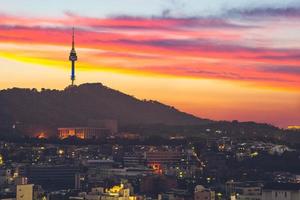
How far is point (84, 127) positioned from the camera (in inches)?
4567

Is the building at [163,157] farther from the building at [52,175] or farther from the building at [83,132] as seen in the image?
the building at [83,132]

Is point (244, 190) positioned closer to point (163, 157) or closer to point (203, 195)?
point (203, 195)

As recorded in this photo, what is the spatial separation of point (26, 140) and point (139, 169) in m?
24.4

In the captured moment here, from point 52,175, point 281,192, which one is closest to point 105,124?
point 52,175

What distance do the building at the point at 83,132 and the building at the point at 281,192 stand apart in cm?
6995

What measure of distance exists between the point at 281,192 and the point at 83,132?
248 feet

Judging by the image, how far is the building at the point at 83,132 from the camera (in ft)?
359

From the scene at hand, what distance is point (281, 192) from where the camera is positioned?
123ft

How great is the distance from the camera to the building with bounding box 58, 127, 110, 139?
109544 millimetres

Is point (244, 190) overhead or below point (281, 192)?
overhead

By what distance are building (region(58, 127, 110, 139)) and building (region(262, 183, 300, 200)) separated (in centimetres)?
6995

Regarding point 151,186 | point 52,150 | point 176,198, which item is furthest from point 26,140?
point 176,198

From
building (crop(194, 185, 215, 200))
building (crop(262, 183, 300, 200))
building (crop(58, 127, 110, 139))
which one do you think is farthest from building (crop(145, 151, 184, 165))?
building (crop(262, 183, 300, 200))

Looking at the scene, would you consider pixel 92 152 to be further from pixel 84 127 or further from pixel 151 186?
pixel 151 186
